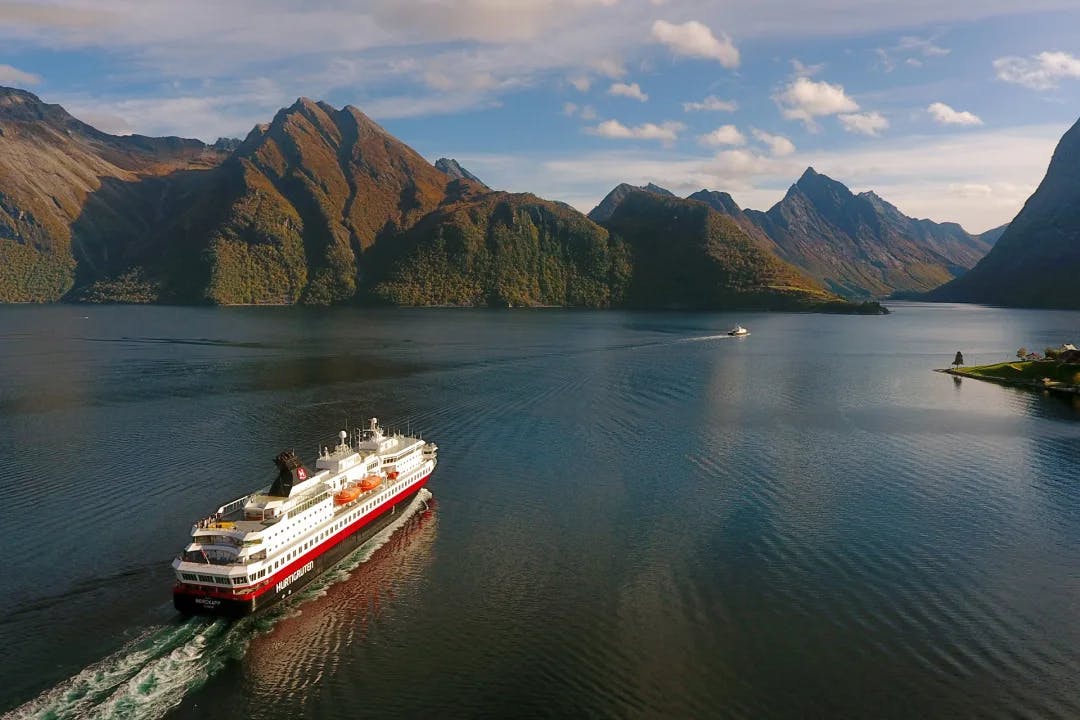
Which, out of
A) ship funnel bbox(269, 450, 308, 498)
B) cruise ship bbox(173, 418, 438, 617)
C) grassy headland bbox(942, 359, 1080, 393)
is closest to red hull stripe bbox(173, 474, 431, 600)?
cruise ship bbox(173, 418, 438, 617)

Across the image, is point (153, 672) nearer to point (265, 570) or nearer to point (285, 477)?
point (265, 570)

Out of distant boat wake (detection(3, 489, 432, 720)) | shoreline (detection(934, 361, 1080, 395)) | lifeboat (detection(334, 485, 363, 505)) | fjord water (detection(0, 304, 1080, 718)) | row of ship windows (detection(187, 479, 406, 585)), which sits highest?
shoreline (detection(934, 361, 1080, 395))

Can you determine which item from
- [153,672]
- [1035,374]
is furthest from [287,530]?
[1035,374]

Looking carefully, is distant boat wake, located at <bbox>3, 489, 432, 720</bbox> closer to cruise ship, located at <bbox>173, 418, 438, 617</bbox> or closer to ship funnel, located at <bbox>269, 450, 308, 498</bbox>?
cruise ship, located at <bbox>173, 418, 438, 617</bbox>

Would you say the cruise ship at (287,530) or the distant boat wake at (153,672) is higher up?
the cruise ship at (287,530)

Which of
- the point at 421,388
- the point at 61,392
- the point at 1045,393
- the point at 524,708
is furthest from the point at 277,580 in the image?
the point at 1045,393

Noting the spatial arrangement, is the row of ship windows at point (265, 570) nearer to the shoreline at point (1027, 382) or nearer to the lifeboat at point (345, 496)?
the lifeboat at point (345, 496)

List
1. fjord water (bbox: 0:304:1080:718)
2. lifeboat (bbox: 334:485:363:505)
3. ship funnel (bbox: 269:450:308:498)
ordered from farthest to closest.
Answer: lifeboat (bbox: 334:485:363:505) → ship funnel (bbox: 269:450:308:498) → fjord water (bbox: 0:304:1080:718)

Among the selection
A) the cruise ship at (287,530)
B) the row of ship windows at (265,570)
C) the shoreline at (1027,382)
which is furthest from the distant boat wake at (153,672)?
the shoreline at (1027,382)
